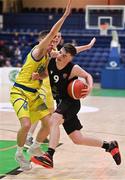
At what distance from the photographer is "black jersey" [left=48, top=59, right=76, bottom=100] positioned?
6.04 meters

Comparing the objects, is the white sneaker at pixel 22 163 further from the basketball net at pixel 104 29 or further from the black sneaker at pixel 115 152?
the basketball net at pixel 104 29

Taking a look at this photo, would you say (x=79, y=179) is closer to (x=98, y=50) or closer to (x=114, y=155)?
(x=114, y=155)

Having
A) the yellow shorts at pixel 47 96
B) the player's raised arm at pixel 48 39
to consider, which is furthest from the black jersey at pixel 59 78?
the yellow shorts at pixel 47 96

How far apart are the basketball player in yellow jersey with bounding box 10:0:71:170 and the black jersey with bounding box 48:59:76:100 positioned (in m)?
0.11

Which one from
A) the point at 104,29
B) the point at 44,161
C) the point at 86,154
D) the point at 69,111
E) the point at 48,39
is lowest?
the point at 104,29

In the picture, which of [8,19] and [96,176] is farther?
[8,19]

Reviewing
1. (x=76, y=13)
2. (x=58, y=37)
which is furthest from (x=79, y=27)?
(x=58, y=37)

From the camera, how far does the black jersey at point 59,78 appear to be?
238 inches

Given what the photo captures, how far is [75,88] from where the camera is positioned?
5898 millimetres

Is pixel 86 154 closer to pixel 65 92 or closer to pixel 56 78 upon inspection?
pixel 65 92

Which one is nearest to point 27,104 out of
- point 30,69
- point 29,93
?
A: point 29,93

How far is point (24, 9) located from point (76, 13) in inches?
144

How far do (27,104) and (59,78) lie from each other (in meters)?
0.50

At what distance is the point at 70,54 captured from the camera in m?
5.99
